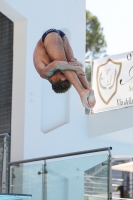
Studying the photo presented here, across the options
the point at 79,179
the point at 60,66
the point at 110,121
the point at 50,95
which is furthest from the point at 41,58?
the point at 110,121

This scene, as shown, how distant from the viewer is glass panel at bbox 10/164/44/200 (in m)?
8.50

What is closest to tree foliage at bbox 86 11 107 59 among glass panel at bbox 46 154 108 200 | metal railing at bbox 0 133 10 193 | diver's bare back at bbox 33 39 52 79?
metal railing at bbox 0 133 10 193

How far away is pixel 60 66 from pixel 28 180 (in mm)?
3311

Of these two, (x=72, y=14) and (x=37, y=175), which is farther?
(x=72, y=14)

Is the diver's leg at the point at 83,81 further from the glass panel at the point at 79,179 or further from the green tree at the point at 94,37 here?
the green tree at the point at 94,37

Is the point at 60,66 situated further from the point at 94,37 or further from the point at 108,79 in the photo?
the point at 94,37

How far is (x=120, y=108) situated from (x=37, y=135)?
1402mm

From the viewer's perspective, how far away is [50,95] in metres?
10.1

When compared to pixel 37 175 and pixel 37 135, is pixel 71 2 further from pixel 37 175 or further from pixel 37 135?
pixel 37 175

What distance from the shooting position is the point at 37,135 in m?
9.64

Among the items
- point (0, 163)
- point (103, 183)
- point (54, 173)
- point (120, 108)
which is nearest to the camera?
point (103, 183)

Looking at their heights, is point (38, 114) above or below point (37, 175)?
above

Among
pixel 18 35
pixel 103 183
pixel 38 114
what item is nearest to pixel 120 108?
pixel 38 114

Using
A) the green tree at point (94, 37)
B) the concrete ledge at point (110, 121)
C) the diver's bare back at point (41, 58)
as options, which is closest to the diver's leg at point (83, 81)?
the diver's bare back at point (41, 58)
